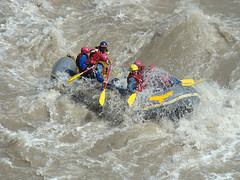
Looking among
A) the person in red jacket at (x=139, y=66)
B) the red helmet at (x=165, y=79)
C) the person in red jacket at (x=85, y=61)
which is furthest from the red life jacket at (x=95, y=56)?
the red helmet at (x=165, y=79)

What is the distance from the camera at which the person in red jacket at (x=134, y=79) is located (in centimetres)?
623

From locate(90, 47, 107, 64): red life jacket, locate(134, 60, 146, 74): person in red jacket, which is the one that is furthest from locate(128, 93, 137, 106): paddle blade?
locate(90, 47, 107, 64): red life jacket

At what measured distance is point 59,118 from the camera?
661cm

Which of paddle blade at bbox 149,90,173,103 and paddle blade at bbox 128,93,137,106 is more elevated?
paddle blade at bbox 149,90,173,103

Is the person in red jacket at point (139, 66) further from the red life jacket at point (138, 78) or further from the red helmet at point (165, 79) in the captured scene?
the red helmet at point (165, 79)

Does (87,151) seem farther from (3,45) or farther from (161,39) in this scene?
(3,45)

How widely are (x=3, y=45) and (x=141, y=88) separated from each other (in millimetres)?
6106

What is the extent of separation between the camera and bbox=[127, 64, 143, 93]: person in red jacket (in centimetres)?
623

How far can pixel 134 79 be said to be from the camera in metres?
6.25

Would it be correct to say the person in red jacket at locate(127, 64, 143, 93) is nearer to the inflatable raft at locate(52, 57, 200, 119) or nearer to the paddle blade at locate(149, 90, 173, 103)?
the inflatable raft at locate(52, 57, 200, 119)

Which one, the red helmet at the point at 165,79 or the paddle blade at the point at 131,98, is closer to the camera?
the paddle blade at the point at 131,98

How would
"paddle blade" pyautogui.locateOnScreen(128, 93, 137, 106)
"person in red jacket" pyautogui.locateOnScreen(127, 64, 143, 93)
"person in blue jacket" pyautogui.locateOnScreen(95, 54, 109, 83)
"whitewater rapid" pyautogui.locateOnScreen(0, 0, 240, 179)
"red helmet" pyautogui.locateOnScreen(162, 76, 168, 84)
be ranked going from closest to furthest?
"whitewater rapid" pyautogui.locateOnScreen(0, 0, 240, 179) < "paddle blade" pyautogui.locateOnScreen(128, 93, 137, 106) < "person in red jacket" pyautogui.locateOnScreen(127, 64, 143, 93) < "red helmet" pyautogui.locateOnScreen(162, 76, 168, 84) < "person in blue jacket" pyautogui.locateOnScreen(95, 54, 109, 83)

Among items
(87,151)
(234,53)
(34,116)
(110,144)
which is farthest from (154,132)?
(234,53)

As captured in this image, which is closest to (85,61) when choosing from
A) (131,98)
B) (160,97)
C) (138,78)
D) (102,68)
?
(102,68)
